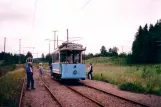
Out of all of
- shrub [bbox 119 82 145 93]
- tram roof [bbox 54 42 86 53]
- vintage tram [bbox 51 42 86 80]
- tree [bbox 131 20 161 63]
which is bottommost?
shrub [bbox 119 82 145 93]

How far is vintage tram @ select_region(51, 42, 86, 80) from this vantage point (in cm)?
1839

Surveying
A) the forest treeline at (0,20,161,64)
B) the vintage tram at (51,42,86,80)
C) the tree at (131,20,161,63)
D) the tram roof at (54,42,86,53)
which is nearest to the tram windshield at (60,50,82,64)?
the vintage tram at (51,42,86,80)

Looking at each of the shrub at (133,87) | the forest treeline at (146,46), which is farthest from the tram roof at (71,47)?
the forest treeline at (146,46)

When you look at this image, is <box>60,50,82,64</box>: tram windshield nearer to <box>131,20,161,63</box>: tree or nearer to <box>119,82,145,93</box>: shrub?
<box>119,82,145,93</box>: shrub

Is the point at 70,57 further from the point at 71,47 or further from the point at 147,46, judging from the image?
the point at 147,46

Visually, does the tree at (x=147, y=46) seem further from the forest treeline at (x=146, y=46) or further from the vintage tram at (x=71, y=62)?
the vintage tram at (x=71, y=62)

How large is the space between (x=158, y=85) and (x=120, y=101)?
20.1 feet

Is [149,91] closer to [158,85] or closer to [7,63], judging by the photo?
[158,85]

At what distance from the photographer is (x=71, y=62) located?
61.6ft

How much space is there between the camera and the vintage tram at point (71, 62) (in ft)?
60.3

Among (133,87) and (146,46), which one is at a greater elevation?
(146,46)

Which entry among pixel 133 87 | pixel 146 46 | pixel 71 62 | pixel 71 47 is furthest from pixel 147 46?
pixel 133 87

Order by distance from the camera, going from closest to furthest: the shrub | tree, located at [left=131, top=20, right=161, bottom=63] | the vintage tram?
the shrub < the vintage tram < tree, located at [left=131, top=20, right=161, bottom=63]

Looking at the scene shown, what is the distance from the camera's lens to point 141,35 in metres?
78.4
